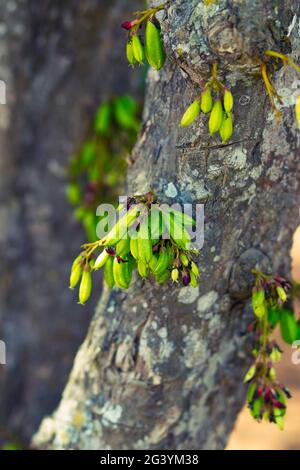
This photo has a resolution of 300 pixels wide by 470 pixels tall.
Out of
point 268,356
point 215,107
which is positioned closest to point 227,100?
point 215,107

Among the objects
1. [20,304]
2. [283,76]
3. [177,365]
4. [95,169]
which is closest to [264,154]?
[283,76]

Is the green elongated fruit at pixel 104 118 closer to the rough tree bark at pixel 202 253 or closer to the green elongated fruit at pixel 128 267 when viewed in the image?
the rough tree bark at pixel 202 253

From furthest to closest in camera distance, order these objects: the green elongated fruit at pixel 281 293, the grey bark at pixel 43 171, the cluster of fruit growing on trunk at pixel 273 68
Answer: the grey bark at pixel 43 171, the green elongated fruit at pixel 281 293, the cluster of fruit growing on trunk at pixel 273 68

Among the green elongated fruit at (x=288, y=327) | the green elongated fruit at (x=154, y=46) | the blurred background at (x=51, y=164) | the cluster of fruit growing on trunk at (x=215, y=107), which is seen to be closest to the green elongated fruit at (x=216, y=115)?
the cluster of fruit growing on trunk at (x=215, y=107)

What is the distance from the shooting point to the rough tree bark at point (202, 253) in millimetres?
1099

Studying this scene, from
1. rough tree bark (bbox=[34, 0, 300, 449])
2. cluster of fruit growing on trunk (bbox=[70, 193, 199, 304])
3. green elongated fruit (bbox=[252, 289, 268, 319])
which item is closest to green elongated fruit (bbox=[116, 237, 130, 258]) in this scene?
cluster of fruit growing on trunk (bbox=[70, 193, 199, 304])

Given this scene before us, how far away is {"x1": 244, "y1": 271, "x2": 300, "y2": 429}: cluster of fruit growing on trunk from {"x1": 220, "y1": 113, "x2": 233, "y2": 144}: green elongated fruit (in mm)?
332

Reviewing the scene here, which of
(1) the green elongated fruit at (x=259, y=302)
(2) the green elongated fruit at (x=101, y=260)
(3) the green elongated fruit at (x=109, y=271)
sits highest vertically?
(2) the green elongated fruit at (x=101, y=260)

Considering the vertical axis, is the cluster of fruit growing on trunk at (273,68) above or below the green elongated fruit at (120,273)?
above

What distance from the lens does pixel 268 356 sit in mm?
1383

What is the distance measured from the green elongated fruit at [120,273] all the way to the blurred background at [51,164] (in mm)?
1010

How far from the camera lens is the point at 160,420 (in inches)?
57.7

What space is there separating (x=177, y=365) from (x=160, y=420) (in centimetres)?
15
